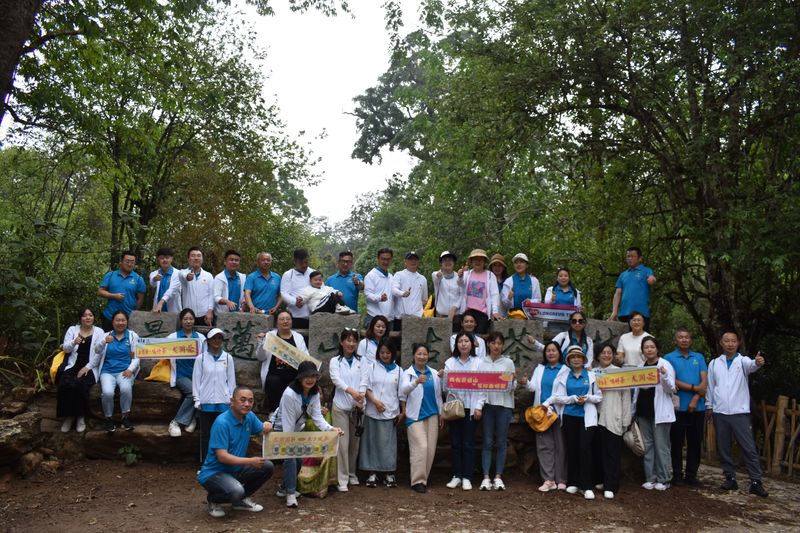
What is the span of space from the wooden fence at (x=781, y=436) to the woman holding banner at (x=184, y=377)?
25.9ft

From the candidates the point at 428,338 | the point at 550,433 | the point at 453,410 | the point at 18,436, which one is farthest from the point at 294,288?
the point at 550,433

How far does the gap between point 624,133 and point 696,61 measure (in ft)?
5.50

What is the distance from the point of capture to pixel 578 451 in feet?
24.4

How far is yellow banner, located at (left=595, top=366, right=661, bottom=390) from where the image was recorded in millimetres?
7340

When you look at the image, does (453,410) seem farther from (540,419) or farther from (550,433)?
(550,433)

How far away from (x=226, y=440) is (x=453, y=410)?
8.32 feet

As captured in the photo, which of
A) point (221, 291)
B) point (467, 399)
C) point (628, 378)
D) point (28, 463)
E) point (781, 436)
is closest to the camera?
point (28, 463)

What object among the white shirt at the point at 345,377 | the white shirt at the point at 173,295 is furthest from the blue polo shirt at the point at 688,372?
the white shirt at the point at 173,295

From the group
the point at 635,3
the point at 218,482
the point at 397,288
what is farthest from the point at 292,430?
the point at 635,3

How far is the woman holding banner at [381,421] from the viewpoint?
7.36 meters

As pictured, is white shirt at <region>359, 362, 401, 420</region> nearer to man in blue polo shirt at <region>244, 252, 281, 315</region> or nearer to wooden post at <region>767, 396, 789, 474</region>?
man in blue polo shirt at <region>244, 252, 281, 315</region>

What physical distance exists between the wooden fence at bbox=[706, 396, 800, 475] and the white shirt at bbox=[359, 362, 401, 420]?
580 cm

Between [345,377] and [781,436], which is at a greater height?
[345,377]

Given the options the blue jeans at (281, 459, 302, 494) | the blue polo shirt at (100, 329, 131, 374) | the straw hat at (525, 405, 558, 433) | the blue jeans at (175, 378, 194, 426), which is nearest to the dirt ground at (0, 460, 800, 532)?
the blue jeans at (281, 459, 302, 494)
